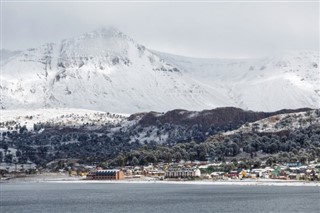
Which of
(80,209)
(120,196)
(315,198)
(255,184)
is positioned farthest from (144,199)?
(255,184)

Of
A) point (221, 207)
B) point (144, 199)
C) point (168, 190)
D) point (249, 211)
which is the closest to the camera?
point (249, 211)

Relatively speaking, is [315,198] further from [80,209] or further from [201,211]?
[80,209]

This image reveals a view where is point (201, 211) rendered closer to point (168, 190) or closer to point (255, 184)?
point (168, 190)

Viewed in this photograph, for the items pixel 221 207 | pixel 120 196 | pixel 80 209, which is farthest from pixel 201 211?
pixel 120 196

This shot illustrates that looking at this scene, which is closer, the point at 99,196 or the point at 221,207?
the point at 221,207

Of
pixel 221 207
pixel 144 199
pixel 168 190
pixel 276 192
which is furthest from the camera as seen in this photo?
pixel 168 190

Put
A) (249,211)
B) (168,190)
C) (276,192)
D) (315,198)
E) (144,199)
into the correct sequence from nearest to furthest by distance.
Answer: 1. (249,211)
2. (315,198)
3. (144,199)
4. (276,192)
5. (168,190)
